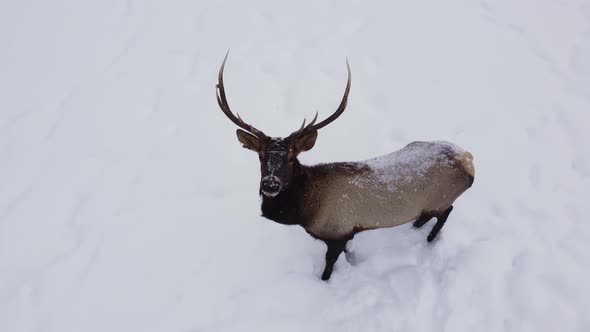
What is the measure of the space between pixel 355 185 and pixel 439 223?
1.30 m

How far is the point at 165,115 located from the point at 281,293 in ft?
11.6

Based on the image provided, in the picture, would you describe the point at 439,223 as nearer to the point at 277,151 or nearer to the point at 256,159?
the point at 277,151

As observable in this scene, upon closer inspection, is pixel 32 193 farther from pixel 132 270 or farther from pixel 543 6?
pixel 543 6

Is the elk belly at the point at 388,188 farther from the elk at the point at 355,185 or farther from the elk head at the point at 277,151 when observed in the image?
the elk head at the point at 277,151

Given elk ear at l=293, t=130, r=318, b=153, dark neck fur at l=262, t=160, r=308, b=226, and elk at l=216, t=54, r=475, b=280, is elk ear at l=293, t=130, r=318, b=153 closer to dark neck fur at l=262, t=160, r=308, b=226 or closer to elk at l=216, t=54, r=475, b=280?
elk at l=216, t=54, r=475, b=280

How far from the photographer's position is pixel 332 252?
3934mm

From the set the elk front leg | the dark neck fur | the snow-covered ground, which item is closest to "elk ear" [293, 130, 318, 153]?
the dark neck fur

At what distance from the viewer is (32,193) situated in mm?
A: 5023

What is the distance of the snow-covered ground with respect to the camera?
13.0 ft

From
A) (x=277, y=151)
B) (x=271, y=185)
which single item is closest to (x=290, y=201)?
(x=271, y=185)

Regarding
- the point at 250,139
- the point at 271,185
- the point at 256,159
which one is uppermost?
the point at 250,139

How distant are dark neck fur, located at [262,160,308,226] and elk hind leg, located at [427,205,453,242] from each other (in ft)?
5.29

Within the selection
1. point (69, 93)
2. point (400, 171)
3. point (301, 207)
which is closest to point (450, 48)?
point (400, 171)

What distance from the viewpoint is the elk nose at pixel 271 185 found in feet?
10.7
